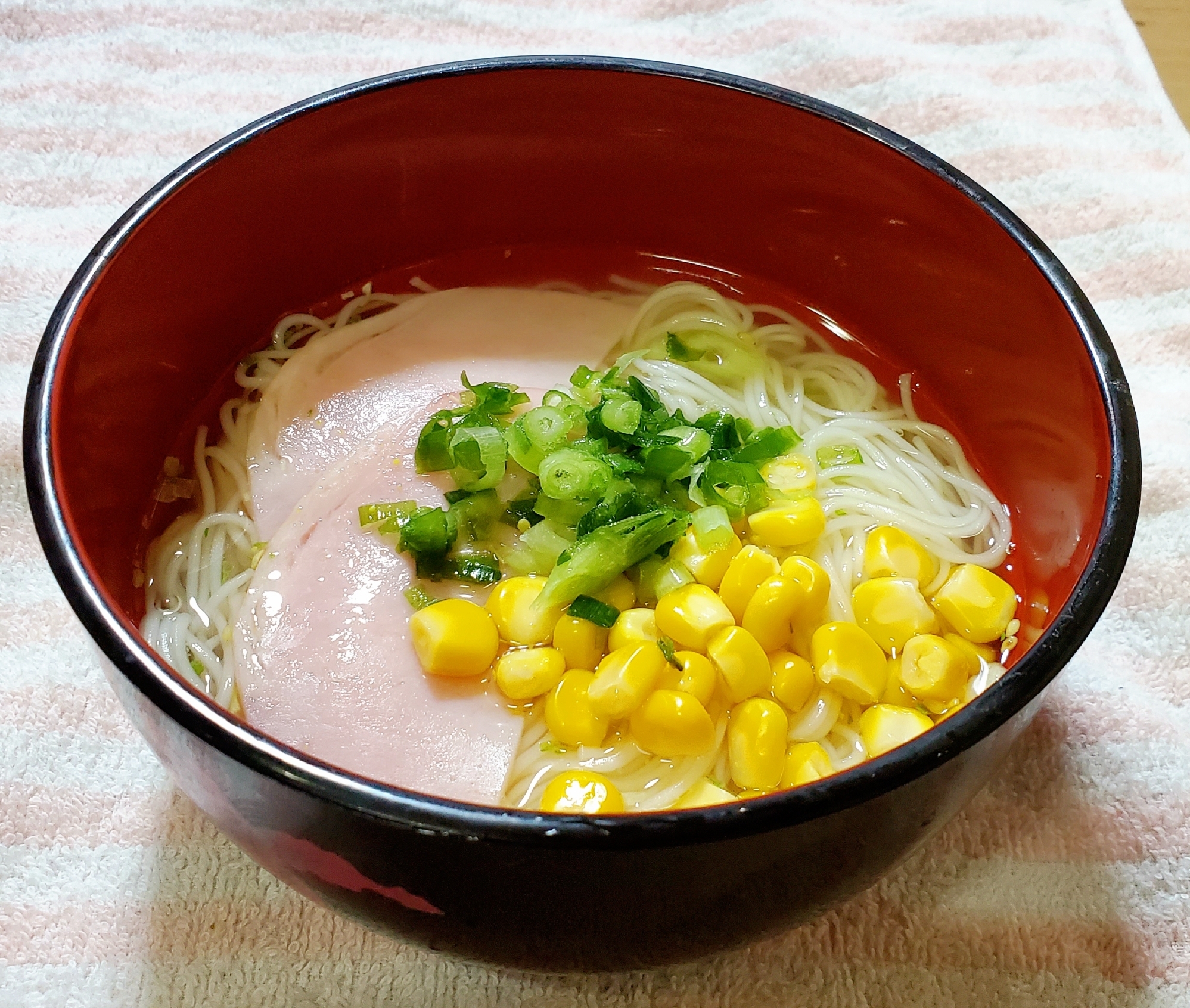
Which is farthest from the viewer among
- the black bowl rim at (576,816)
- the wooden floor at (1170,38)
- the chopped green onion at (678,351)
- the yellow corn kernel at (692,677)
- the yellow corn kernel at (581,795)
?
the wooden floor at (1170,38)

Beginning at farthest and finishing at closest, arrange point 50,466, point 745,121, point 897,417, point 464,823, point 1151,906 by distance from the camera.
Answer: point 897,417
point 745,121
point 1151,906
point 50,466
point 464,823

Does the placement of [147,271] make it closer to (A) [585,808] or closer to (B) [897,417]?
(A) [585,808]

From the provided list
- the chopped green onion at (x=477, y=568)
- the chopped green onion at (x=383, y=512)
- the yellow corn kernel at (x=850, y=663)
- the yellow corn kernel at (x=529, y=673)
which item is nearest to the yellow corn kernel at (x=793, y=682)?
the yellow corn kernel at (x=850, y=663)

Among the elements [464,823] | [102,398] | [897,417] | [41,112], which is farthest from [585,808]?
[41,112]

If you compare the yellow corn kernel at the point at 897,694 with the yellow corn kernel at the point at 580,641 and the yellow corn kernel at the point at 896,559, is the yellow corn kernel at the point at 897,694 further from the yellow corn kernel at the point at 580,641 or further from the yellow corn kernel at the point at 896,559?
the yellow corn kernel at the point at 580,641

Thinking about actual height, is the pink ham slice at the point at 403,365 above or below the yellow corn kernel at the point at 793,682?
above

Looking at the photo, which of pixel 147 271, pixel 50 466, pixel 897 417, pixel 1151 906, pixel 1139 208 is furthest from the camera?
pixel 1139 208

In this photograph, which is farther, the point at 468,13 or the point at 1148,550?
the point at 468,13
